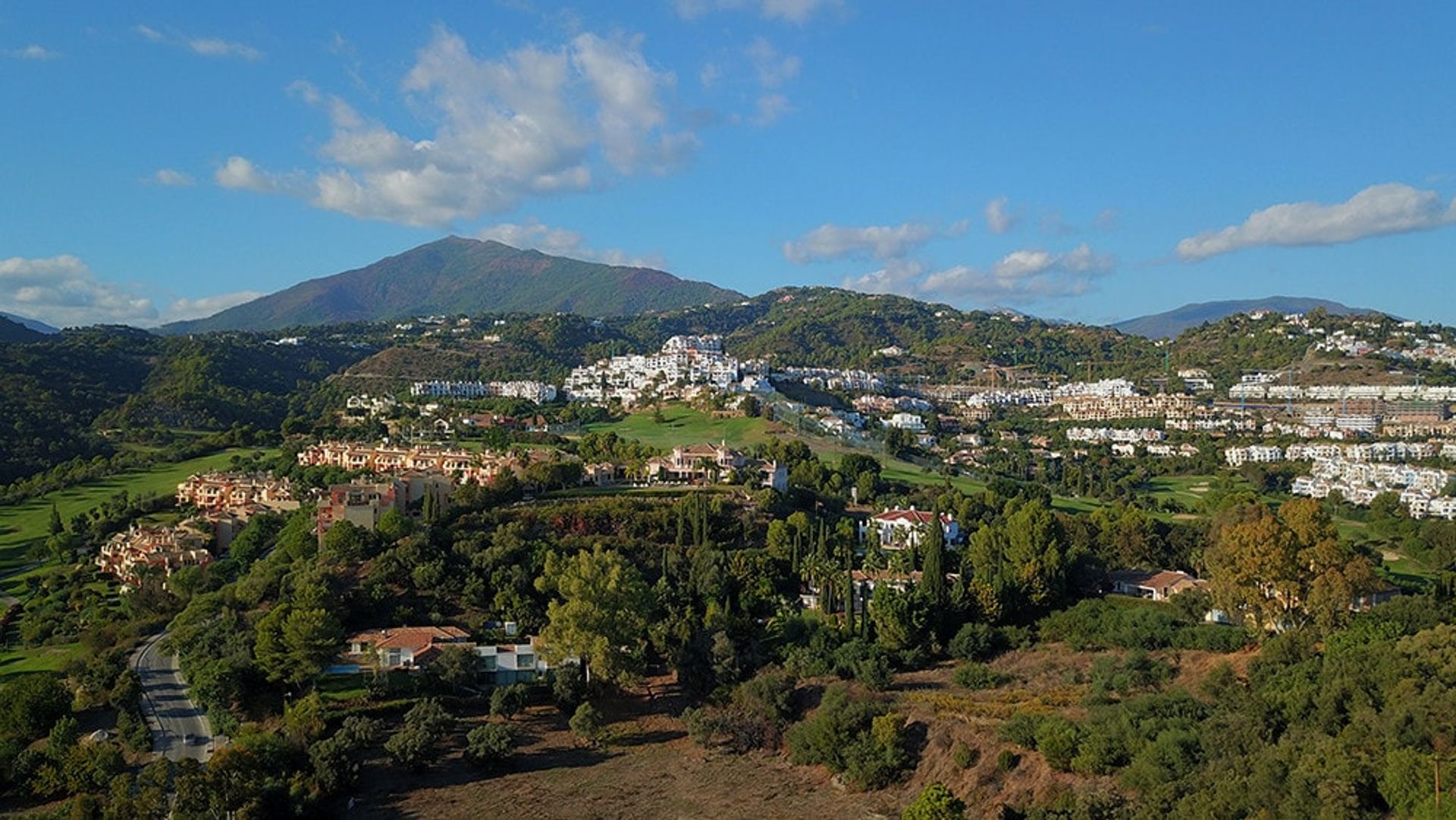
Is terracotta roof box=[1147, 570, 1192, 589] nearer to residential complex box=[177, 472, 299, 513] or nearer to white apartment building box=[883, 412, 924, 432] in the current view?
residential complex box=[177, 472, 299, 513]

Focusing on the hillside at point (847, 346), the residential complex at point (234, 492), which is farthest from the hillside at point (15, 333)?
the residential complex at point (234, 492)

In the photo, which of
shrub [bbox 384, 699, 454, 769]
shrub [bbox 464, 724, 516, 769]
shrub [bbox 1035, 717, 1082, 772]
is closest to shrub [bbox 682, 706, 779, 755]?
shrub [bbox 464, 724, 516, 769]

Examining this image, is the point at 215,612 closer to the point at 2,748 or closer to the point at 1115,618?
the point at 2,748

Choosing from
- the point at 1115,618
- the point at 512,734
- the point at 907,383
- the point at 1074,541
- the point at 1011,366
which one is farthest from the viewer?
the point at 1011,366

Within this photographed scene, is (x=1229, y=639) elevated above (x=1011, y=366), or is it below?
below

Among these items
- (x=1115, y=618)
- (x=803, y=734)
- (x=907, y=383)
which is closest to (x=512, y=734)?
(x=803, y=734)
